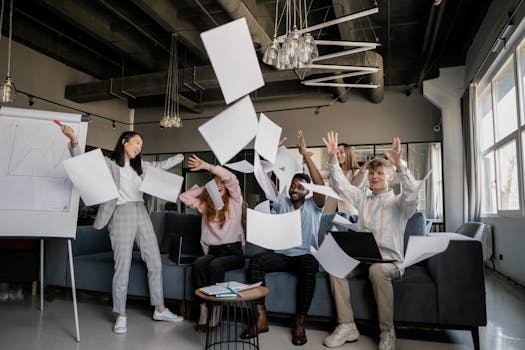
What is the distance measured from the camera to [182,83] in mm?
6770

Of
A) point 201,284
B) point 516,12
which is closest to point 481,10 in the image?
point 516,12

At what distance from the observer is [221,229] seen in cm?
288

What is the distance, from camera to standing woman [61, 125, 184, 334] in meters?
2.64

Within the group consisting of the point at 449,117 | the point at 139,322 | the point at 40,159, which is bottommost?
the point at 139,322

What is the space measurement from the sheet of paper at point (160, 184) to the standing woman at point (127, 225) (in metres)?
0.20

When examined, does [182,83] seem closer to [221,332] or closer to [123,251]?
[123,251]

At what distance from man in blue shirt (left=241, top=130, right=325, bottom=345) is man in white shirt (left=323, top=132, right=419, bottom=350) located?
16 cm

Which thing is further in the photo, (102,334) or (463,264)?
(102,334)

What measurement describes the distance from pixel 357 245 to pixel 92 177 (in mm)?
1660

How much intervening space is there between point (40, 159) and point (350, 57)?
472 centimetres

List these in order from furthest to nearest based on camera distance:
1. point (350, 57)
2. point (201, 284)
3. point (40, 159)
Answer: point (350, 57), point (201, 284), point (40, 159)

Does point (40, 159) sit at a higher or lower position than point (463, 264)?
higher

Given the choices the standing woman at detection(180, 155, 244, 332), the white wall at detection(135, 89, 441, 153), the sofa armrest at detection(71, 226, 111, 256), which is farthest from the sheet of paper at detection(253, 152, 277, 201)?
the white wall at detection(135, 89, 441, 153)

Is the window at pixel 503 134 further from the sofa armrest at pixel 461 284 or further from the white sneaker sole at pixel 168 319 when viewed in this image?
the white sneaker sole at pixel 168 319
